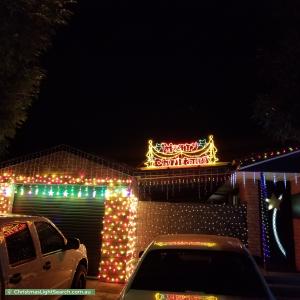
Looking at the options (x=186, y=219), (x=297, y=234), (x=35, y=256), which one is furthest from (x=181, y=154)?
(x=35, y=256)

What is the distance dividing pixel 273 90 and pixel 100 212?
20.1 ft

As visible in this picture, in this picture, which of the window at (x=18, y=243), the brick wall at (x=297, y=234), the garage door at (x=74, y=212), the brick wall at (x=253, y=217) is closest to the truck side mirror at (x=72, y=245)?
the window at (x=18, y=243)

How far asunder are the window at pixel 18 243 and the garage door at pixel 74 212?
5.59 meters

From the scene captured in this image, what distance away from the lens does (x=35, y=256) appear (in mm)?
5668

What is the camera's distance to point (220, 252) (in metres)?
4.31

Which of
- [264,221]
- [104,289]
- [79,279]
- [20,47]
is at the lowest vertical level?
[104,289]

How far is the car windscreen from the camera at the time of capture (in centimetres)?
391

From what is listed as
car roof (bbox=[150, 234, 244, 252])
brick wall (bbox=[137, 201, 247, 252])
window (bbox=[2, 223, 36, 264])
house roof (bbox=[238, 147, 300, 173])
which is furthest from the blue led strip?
window (bbox=[2, 223, 36, 264])

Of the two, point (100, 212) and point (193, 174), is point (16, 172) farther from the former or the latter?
point (193, 174)

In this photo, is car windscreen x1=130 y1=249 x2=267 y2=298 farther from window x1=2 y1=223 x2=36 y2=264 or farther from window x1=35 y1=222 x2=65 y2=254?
window x1=35 y1=222 x2=65 y2=254

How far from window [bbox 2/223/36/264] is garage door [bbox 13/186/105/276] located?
559 centimetres

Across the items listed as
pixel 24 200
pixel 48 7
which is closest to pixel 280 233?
pixel 24 200

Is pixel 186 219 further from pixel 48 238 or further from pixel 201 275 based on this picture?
pixel 201 275

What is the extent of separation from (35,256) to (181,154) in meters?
7.22
